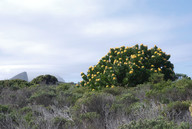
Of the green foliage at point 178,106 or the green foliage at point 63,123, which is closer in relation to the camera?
the green foliage at point 63,123

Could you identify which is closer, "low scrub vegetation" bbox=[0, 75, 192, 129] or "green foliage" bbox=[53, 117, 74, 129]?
"low scrub vegetation" bbox=[0, 75, 192, 129]

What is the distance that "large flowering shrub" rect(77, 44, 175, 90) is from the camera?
1189 cm

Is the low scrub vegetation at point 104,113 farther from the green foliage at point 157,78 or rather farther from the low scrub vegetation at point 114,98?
the green foliage at point 157,78

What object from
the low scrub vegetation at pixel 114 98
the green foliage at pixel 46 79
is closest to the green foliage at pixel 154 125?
the low scrub vegetation at pixel 114 98

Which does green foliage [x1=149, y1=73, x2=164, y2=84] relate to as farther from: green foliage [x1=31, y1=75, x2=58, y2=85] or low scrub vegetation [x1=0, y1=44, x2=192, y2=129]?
green foliage [x1=31, y1=75, x2=58, y2=85]

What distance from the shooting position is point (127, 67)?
1209 cm

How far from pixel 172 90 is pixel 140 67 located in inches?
188

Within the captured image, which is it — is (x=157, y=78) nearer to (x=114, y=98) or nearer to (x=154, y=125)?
(x=114, y=98)

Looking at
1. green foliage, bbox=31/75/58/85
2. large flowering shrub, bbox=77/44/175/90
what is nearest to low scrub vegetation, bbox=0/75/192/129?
large flowering shrub, bbox=77/44/175/90

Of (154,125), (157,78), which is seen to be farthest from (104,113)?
(157,78)

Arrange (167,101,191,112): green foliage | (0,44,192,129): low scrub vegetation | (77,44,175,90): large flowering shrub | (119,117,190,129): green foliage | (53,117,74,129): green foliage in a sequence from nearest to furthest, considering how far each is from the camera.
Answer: (119,117,190,129): green foliage, (53,117,74,129): green foliage, (0,44,192,129): low scrub vegetation, (167,101,191,112): green foliage, (77,44,175,90): large flowering shrub

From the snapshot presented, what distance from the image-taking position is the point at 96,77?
42.2 feet

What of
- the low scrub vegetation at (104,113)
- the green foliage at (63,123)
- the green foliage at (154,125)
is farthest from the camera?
the green foliage at (63,123)

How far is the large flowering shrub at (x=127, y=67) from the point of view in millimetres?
11891
